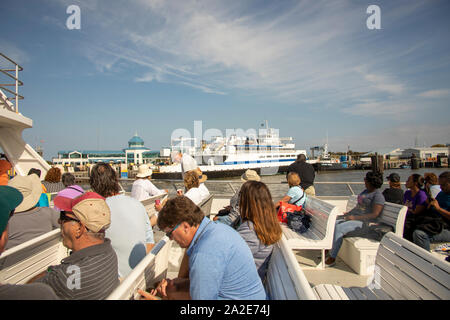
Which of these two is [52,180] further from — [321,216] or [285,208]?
[321,216]

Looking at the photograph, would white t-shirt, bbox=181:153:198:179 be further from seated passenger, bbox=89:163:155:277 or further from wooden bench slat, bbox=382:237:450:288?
wooden bench slat, bbox=382:237:450:288

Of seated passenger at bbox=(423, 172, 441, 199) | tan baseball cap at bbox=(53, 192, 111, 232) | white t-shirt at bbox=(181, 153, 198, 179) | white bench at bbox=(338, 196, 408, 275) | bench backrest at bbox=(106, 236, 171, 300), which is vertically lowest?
white bench at bbox=(338, 196, 408, 275)

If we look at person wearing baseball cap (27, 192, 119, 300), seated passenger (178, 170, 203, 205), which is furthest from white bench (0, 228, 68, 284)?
seated passenger (178, 170, 203, 205)

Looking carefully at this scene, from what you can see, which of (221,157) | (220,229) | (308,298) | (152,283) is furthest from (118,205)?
(221,157)

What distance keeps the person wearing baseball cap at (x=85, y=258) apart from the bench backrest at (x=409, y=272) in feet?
6.19

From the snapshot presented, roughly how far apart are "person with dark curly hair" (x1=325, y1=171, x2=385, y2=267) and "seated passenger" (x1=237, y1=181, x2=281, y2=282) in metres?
1.88

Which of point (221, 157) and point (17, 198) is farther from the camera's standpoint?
point (221, 157)

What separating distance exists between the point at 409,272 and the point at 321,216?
5.54ft

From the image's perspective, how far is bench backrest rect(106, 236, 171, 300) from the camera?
1216 millimetres

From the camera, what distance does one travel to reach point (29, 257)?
2066 mm

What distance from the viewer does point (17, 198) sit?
4.44 feet

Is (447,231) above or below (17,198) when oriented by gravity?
below
